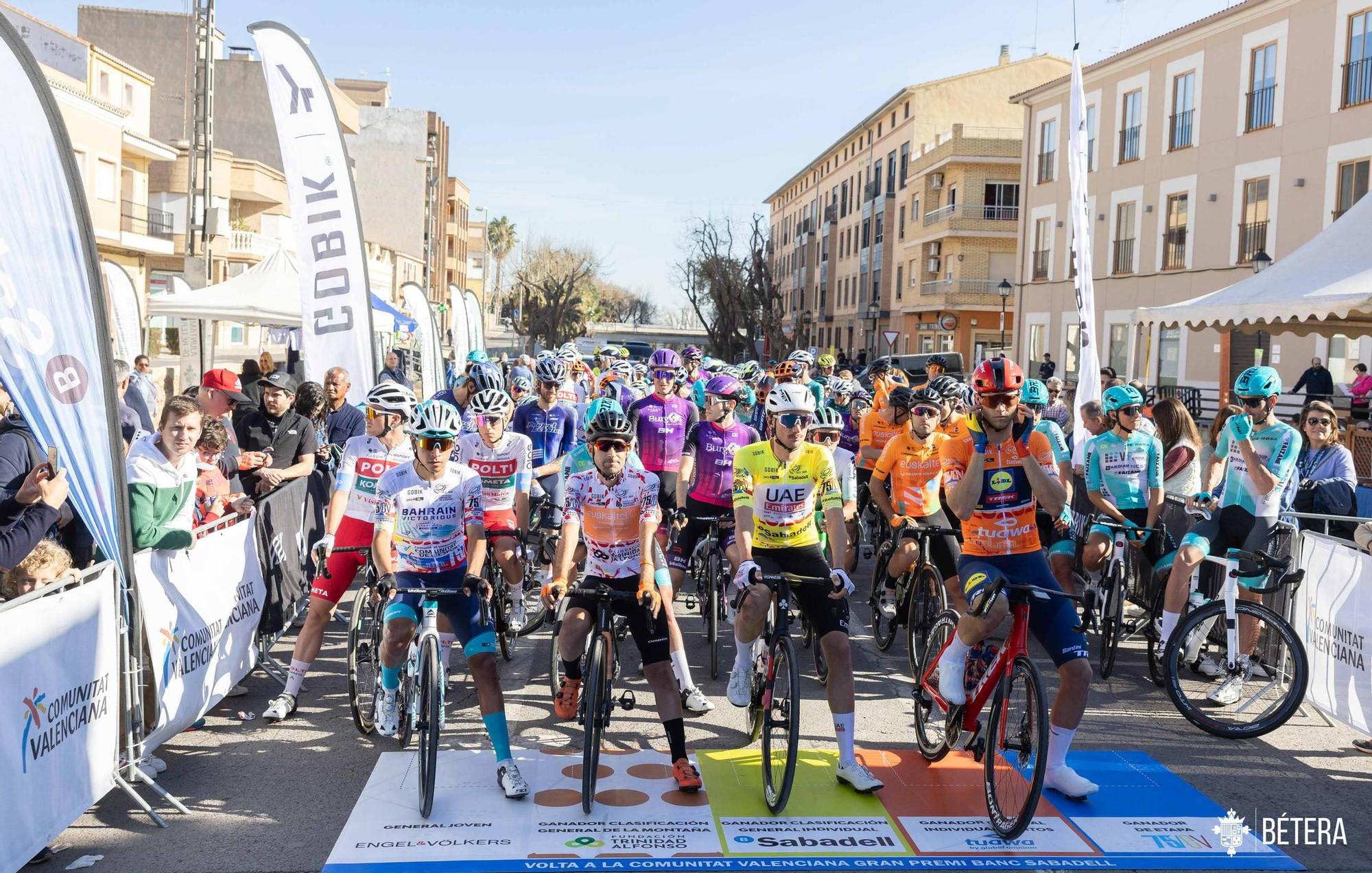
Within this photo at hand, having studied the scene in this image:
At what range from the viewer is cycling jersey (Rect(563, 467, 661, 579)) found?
5910 mm

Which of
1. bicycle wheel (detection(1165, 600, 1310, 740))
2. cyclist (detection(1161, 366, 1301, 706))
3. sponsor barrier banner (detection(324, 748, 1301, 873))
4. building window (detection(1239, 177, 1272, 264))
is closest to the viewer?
sponsor barrier banner (detection(324, 748, 1301, 873))

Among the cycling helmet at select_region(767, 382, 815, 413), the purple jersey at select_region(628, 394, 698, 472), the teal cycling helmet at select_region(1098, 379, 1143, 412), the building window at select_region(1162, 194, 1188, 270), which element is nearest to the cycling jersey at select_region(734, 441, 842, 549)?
the cycling helmet at select_region(767, 382, 815, 413)

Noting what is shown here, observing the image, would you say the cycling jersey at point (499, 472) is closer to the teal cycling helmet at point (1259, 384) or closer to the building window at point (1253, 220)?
the teal cycling helmet at point (1259, 384)

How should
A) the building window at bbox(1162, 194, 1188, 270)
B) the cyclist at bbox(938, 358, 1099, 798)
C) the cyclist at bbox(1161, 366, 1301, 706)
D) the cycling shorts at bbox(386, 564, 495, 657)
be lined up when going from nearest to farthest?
the cyclist at bbox(938, 358, 1099, 798) → the cycling shorts at bbox(386, 564, 495, 657) → the cyclist at bbox(1161, 366, 1301, 706) → the building window at bbox(1162, 194, 1188, 270)

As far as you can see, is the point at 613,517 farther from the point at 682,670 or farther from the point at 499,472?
the point at 499,472

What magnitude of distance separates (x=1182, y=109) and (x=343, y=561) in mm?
33496

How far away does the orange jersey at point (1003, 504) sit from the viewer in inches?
224

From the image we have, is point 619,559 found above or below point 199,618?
above

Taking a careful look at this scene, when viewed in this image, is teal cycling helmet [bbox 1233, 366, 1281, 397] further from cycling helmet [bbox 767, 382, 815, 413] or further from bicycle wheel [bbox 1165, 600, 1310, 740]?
cycling helmet [bbox 767, 382, 815, 413]

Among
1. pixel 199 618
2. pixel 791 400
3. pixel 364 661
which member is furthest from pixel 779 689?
pixel 199 618

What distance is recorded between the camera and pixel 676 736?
5.69 meters

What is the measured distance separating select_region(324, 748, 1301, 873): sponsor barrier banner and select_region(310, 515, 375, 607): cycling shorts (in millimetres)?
1200

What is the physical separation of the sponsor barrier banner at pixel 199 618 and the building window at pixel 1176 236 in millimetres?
32180

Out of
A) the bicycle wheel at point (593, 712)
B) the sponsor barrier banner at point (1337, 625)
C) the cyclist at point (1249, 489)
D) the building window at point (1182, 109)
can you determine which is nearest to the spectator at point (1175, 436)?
the cyclist at point (1249, 489)
